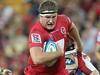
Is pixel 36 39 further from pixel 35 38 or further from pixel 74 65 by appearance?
pixel 74 65

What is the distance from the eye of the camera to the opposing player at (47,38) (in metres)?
7.24

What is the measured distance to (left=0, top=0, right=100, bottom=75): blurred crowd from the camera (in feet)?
46.5

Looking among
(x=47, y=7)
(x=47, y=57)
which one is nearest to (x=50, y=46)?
(x=47, y=57)

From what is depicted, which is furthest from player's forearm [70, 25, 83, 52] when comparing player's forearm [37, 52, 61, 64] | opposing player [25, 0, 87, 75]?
player's forearm [37, 52, 61, 64]

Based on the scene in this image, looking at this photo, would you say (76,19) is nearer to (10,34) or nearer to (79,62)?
(10,34)

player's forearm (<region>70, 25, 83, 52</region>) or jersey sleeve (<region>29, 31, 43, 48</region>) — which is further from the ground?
jersey sleeve (<region>29, 31, 43, 48</region>)

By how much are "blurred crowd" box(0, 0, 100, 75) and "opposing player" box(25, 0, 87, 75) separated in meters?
5.68

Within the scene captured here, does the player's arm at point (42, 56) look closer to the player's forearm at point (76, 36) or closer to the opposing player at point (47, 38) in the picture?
the opposing player at point (47, 38)

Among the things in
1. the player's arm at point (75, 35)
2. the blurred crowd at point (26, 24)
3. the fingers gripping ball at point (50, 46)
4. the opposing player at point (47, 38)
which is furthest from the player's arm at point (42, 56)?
the blurred crowd at point (26, 24)

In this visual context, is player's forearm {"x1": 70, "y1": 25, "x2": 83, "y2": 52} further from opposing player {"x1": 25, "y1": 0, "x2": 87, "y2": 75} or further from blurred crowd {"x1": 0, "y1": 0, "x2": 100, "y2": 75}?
blurred crowd {"x1": 0, "y1": 0, "x2": 100, "y2": 75}

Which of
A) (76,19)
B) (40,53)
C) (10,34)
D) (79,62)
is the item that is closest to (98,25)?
(76,19)

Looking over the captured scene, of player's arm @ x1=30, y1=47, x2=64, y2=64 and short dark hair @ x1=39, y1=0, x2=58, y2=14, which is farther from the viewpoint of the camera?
short dark hair @ x1=39, y1=0, x2=58, y2=14

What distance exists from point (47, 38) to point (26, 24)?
8100 millimetres

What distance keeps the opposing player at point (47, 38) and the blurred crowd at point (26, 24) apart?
568cm
